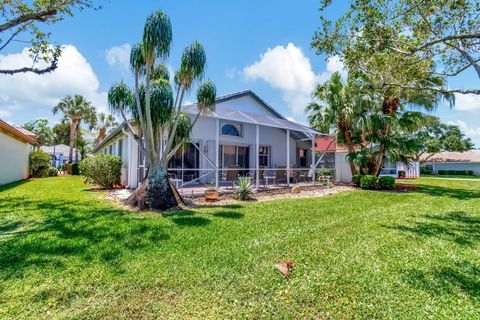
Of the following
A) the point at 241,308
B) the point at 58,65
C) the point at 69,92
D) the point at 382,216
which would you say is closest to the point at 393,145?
the point at 382,216

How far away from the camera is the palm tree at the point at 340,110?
15.1 meters

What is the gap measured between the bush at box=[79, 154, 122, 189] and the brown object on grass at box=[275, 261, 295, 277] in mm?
12041

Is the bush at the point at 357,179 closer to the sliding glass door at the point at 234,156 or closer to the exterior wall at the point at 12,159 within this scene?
the sliding glass door at the point at 234,156

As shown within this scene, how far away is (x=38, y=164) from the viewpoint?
20.9m

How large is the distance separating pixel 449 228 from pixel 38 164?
27194 mm

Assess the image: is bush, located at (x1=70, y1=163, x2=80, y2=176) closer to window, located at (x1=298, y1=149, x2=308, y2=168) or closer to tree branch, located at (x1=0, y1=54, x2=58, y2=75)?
tree branch, located at (x1=0, y1=54, x2=58, y2=75)

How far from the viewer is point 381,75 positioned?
8.95 meters

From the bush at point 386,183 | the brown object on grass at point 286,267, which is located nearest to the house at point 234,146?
the bush at point 386,183

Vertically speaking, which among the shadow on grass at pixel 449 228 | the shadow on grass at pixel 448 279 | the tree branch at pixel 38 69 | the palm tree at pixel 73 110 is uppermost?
the palm tree at pixel 73 110

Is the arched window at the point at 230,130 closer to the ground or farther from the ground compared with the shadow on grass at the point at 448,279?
farther from the ground

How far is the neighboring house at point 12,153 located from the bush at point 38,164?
1.62 meters

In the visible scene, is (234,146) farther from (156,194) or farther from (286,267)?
(286,267)

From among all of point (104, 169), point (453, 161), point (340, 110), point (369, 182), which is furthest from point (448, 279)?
point (453, 161)

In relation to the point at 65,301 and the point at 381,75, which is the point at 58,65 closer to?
the point at 65,301
